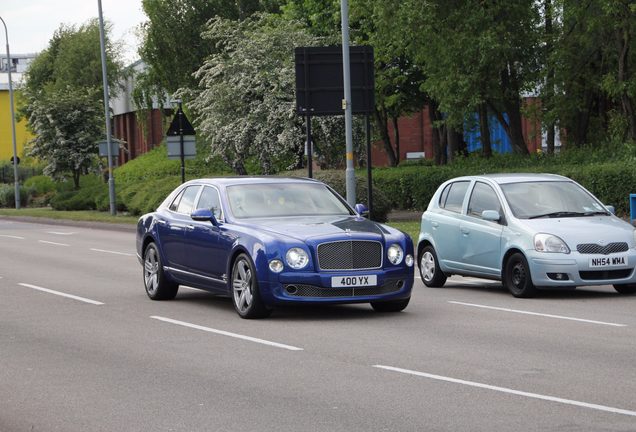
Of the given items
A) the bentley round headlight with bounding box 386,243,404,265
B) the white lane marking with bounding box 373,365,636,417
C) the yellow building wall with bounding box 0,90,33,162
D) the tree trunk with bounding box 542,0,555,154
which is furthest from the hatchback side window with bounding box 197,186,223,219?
the yellow building wall with bounding box 0,90,33,162

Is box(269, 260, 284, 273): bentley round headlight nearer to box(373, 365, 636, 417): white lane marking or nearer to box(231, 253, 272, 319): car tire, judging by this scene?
box(231, 253, 272, 319): car tire

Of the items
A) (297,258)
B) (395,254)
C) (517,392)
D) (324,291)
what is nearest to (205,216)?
(297,258)

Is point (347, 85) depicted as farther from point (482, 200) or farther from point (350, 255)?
point (350, 255)

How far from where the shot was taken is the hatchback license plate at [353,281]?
13414 millimetres

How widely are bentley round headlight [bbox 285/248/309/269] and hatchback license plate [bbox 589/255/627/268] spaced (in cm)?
384

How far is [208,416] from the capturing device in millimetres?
8203

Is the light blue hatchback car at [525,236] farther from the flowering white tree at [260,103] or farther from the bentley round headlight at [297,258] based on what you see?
the flowering white tree at [260,103]

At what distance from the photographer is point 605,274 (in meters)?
15.5

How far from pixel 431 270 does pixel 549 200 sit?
219 centimetres

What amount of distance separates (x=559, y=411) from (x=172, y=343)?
15.8ft

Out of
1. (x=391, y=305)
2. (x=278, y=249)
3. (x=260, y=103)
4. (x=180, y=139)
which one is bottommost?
(x=391, y=305)

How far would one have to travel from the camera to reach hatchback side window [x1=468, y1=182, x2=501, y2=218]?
1670cm

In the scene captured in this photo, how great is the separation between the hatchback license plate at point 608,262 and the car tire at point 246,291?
159 inches

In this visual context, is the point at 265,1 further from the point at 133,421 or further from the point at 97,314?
the point at 133,421
